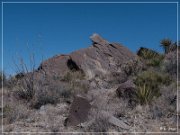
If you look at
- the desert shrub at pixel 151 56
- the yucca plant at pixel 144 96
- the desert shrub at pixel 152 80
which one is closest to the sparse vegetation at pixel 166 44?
the desert shrub at pixel 151 56

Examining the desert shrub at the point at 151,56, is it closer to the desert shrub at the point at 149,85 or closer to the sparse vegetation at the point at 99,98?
the sparse vegetation at the point at 99,98

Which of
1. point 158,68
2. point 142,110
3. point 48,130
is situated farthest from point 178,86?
point 48,130

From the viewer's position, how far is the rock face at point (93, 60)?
69.7 ft

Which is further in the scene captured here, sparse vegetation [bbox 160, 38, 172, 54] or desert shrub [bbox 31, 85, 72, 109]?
sparse vegetation [bbox 160, 38, 172, 54]

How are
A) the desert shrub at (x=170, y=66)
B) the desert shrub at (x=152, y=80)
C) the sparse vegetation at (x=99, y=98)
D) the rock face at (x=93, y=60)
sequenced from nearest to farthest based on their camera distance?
the sparse vegetation at (x=99, y=98) < the desert shrub at (x=152, y=80) < the desert shrub at (x=170, y=66) < the rock face at (x=93, y=60)

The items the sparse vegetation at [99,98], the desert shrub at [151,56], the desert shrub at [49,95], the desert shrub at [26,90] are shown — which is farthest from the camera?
the desert shrub at [151,56]

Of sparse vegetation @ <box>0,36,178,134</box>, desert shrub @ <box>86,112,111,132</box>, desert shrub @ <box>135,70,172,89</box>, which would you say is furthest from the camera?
desert shrub @ <box>135,70,172,89</box>

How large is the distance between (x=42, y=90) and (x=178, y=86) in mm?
5383

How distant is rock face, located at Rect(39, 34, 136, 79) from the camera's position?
2125 cm

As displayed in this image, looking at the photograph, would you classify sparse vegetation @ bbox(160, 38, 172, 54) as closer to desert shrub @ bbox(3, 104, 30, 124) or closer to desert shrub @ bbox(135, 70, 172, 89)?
desert shrub @ bbox(135, 70, 172, 89)

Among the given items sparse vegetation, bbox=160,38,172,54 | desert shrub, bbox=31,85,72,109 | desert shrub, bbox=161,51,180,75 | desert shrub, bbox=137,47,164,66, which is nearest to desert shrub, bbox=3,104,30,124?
desert shrub, bbox=31,85,72,109

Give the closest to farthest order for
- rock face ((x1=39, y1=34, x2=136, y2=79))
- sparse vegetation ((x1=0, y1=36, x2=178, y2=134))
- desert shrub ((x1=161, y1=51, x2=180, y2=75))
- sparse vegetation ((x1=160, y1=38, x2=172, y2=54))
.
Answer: sparse vegetation ((x1=0, y1=36, x2=178, y2=134))
desert shrub ((x1=161, y1=51, x2=180, y2=75))
rock face ((x1=39, y1=34, x2=136, y2=79))
sparse vegetation ((x1=160, y1=38, x2=172, y2=54))

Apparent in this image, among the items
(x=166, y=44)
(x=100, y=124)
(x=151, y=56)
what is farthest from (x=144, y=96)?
(x=166, y=44)

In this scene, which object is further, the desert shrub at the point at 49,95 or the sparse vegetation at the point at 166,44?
the sparse vegetation at the point at 166,44
